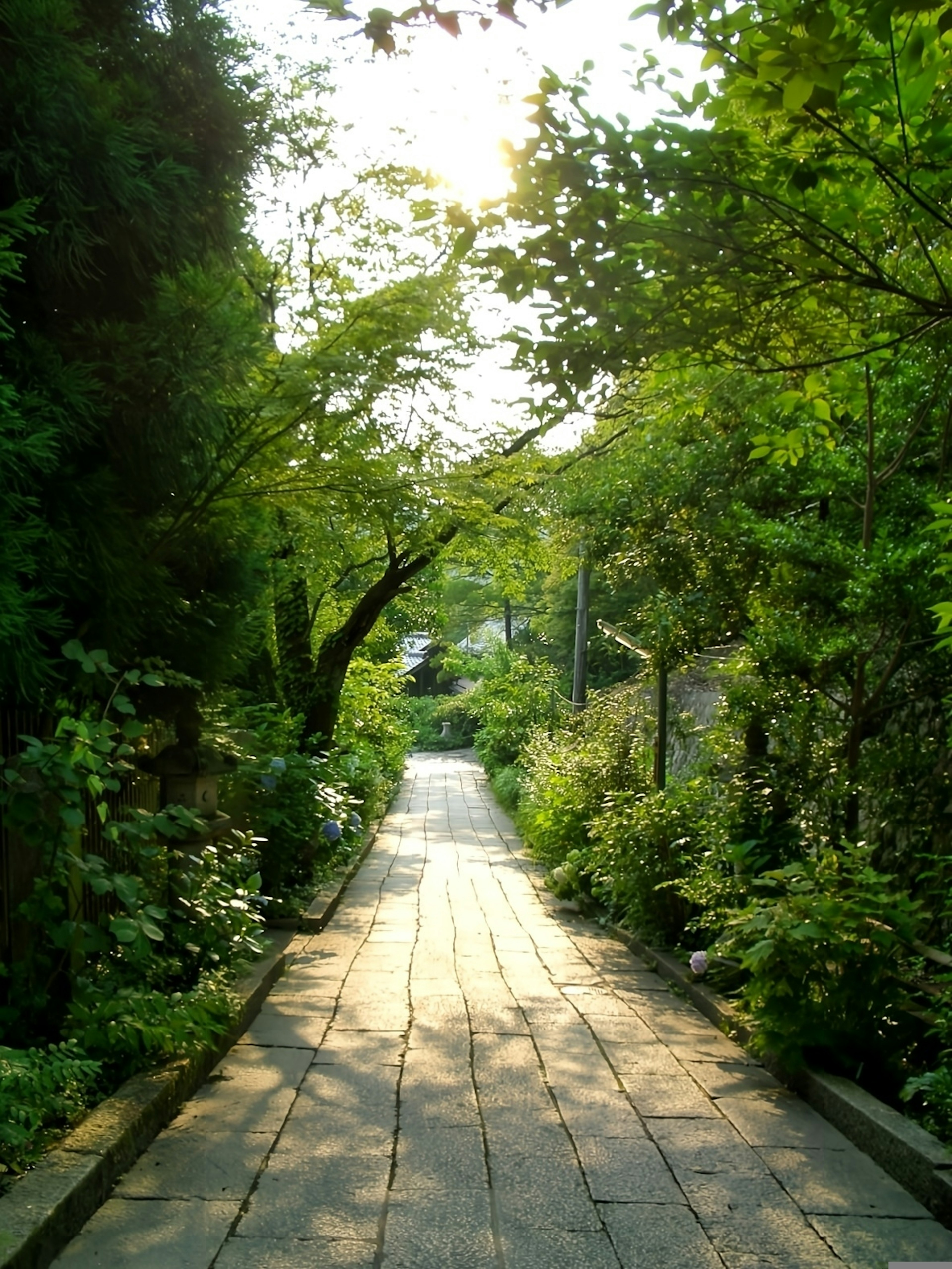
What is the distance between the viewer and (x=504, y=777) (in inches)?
811

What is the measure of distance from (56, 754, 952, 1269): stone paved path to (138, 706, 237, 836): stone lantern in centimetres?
121

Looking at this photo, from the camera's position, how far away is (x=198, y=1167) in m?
3.66

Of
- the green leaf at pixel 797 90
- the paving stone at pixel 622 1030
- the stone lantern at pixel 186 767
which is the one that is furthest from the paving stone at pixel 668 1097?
the green leaf at pixel 797 90

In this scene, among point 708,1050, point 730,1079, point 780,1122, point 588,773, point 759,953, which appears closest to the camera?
point 780,1122

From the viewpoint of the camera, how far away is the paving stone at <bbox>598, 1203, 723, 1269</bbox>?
309 centimetres

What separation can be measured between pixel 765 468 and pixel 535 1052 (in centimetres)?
378

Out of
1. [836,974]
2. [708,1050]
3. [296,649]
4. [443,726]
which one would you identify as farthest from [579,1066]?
[443,726]

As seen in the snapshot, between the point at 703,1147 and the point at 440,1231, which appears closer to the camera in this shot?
the point at 440,1231

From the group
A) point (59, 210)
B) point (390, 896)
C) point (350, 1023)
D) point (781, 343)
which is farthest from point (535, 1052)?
point (390, 896)

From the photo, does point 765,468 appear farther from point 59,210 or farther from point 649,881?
point 59,210

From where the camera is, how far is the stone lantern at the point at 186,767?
242 inches

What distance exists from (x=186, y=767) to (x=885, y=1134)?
12.9 ft

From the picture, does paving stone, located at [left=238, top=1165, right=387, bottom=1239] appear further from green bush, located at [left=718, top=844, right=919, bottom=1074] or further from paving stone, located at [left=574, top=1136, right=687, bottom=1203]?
green bush, located at [left=718, top=844, right=919, bottom=1074]

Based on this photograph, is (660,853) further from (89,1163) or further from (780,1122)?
(89,1163)
